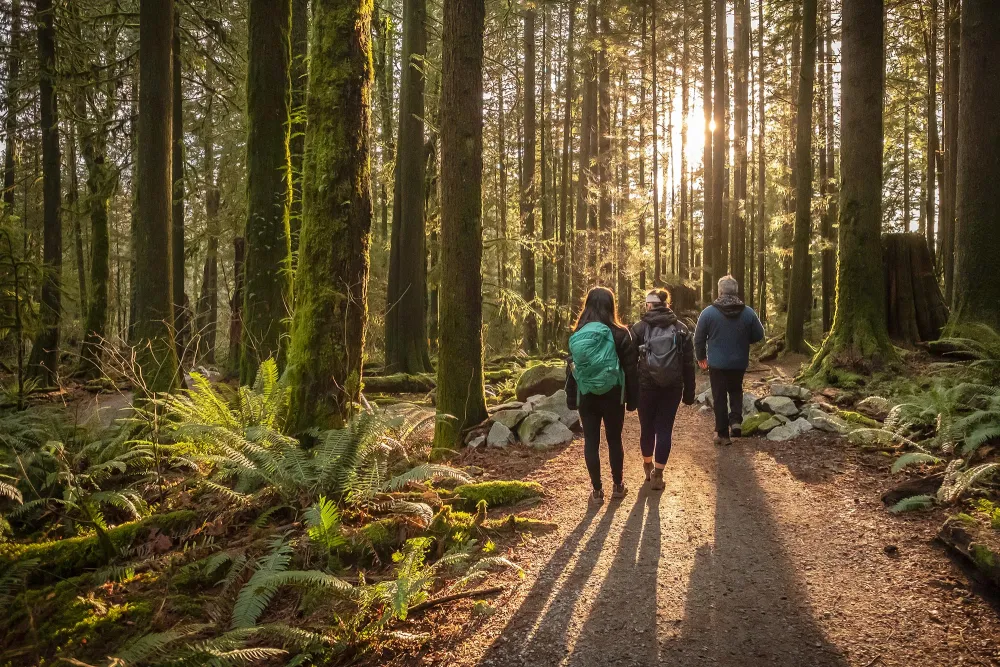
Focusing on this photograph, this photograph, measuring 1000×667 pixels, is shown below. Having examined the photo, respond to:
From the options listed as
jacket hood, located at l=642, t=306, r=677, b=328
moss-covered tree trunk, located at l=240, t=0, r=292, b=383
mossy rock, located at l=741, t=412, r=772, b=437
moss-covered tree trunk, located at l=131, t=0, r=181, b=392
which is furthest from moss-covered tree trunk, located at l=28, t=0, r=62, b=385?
mossy rock, located at l=741, t=412, r=772, b=437

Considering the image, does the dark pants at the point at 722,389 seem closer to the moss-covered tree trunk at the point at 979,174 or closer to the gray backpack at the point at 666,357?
the gray backpack at the point at 666,357

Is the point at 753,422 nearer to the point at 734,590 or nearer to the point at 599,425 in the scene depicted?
the point at 599,425

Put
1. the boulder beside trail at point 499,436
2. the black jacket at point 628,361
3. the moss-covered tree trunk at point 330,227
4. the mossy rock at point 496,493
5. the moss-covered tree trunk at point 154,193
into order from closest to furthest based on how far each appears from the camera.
A: the mossy rock at point 496,493, the black jacket at point 628,361, the moss-covered tree trunk at point 330,227, the boulder beside trail at point 499,436, the moss-covered tree trunk at point 154,193

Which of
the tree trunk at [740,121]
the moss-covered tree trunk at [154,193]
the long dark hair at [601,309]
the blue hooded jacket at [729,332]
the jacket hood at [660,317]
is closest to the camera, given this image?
the long dark hair at [601,309]

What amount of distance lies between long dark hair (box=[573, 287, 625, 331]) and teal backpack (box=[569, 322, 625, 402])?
0.15 m

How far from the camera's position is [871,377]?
8852 millimetres

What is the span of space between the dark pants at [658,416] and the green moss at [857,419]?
287 cm

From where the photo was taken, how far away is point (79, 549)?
15.3 feet

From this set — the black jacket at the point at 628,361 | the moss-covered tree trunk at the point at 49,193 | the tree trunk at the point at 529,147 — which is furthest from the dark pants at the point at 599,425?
the tree trunk at the point at 529,147

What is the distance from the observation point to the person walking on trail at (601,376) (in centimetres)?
539

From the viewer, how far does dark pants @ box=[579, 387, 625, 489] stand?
555 cm

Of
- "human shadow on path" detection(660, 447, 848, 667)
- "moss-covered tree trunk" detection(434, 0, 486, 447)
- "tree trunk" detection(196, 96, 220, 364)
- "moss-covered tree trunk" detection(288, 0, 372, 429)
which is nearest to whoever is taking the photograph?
"human shadow on path" detection(660, 447, 848, 667)

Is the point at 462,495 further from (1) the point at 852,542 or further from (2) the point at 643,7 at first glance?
(2) the point at 643,7

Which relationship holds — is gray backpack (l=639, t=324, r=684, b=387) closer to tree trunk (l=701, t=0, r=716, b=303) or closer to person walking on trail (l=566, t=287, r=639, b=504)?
person walking on trail (l=566, t=287, r=639, b=504)
